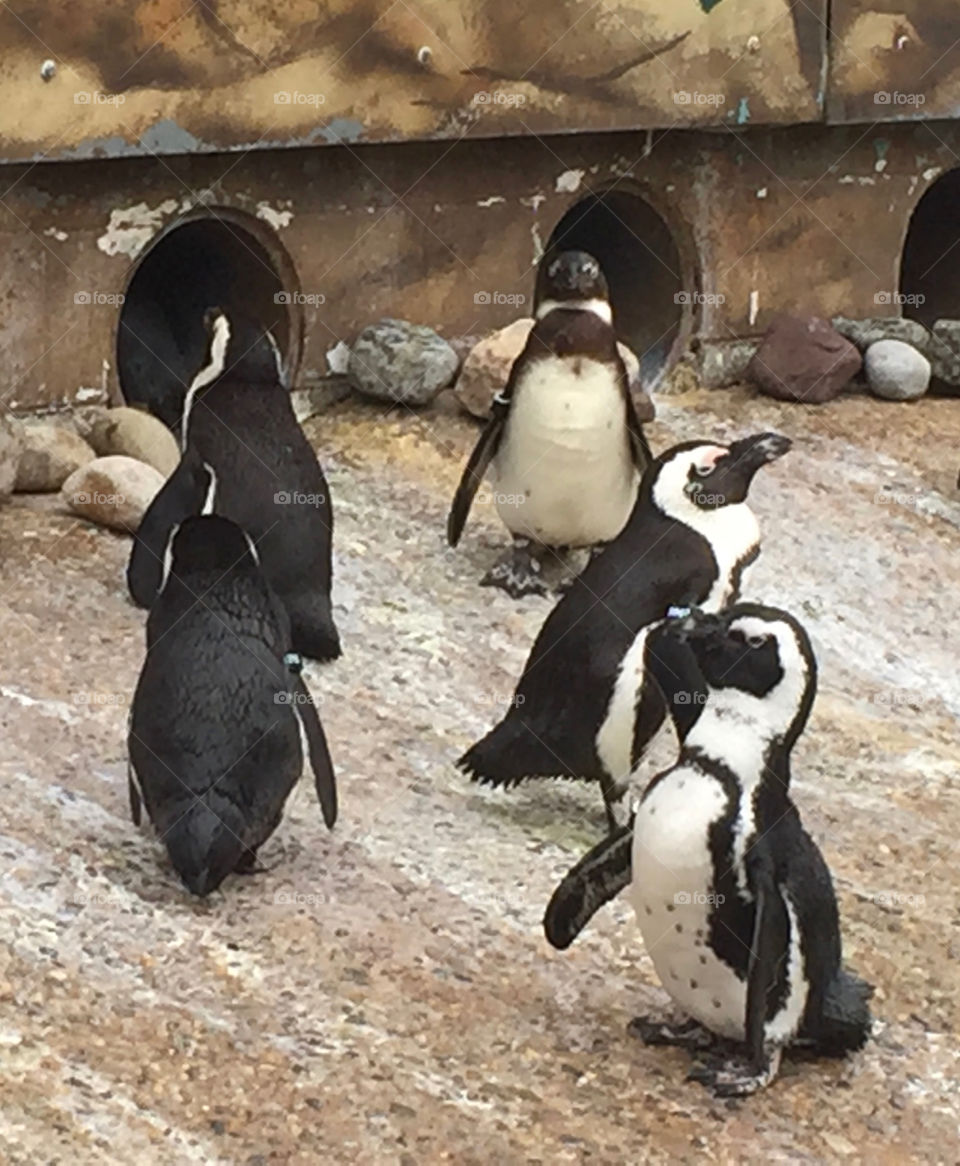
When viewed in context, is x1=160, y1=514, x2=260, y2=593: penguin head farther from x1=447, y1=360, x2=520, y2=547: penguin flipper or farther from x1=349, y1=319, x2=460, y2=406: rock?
x1=349, y1=319, x2=460, y2=406: rock

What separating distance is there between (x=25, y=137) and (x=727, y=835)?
293 centimetres

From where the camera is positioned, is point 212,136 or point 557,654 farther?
point 212,136

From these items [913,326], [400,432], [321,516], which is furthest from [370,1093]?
[913,326]

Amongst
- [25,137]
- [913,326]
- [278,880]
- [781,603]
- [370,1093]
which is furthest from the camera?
[913,326]

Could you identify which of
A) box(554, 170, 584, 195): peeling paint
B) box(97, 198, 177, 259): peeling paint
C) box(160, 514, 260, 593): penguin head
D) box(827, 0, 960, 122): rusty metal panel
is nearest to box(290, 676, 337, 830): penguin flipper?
box(160, 514, 260, 593): penguin head

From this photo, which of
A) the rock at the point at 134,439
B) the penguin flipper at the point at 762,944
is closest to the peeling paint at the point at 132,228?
the rock at the point at 134,439

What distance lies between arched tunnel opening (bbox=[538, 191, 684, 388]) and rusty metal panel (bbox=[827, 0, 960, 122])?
26.1 inches

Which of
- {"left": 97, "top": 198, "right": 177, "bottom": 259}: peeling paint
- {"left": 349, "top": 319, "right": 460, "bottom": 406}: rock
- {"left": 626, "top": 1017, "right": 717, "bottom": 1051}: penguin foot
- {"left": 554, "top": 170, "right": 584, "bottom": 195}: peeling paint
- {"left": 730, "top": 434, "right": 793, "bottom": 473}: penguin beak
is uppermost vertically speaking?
{"left": 554, "top": 170, "right": 584, "bottom": 195}: peeling paint

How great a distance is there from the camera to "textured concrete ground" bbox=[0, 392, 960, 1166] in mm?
2678

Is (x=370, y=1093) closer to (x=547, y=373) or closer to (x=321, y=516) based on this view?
(x=321, y=516)

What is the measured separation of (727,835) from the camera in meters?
2.78

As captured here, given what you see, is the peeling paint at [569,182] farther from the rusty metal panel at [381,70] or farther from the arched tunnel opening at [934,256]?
the arched tunnel opening at [934,256]

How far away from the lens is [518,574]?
16.9ft

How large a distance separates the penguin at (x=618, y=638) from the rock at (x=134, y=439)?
5.45 ft
